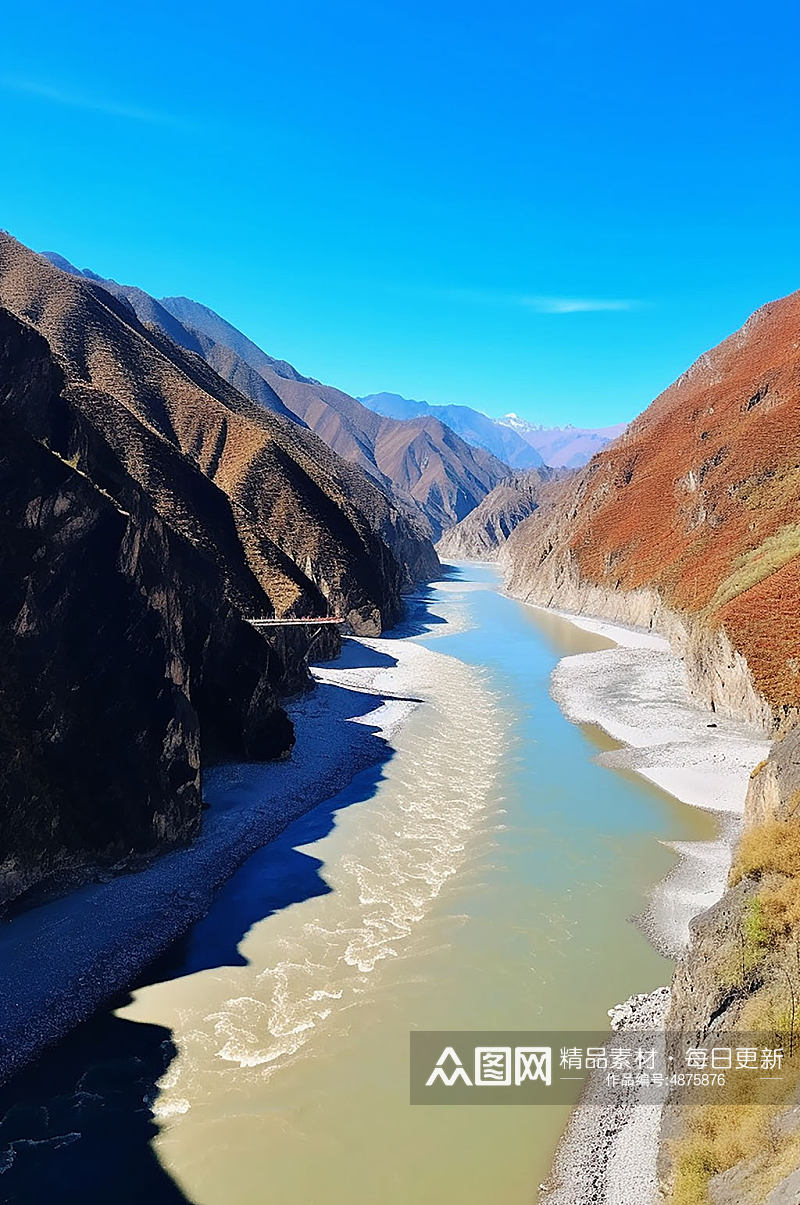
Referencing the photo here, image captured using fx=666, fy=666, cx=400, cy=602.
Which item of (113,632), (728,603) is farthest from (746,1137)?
(728,603)

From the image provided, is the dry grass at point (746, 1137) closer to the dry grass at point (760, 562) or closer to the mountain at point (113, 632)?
the mountain at point (113, 632)

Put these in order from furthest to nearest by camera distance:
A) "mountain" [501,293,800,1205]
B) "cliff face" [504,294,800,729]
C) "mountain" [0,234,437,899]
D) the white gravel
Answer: "cliff face" [504,294,800,729]
"mountain" [0,234,437,899]
the white gravel
"mountain" [501,293,800,1205]

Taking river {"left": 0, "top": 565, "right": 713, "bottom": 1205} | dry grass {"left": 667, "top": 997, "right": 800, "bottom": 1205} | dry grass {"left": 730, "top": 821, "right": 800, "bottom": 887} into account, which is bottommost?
river {"left": 0, "top": 565, "right": 713, "bottom": 1205}

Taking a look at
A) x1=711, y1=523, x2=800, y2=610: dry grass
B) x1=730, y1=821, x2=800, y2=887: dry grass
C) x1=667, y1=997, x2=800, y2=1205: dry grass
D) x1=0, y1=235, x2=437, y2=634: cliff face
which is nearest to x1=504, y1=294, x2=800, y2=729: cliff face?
x1=711, y1=523, x2=800, y2=610: dry grass

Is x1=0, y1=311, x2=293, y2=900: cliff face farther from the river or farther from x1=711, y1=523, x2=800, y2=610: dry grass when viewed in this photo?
x1=711, y1=523, x2=800, y2=610: dry grass

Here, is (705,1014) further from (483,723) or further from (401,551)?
(401,551)

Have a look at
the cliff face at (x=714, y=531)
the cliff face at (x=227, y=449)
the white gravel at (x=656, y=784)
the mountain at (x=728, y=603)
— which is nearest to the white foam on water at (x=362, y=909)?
the white gravel at (x=656, y=784)

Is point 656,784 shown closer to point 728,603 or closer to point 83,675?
point 728,603

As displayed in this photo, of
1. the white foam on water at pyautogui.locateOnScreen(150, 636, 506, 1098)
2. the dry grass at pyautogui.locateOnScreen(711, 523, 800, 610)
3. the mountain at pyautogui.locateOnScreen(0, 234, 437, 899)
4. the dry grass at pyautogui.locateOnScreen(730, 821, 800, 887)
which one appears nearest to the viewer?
the dry grass at pyautogui.locateOnScreen(730, 821, 800, 887)
